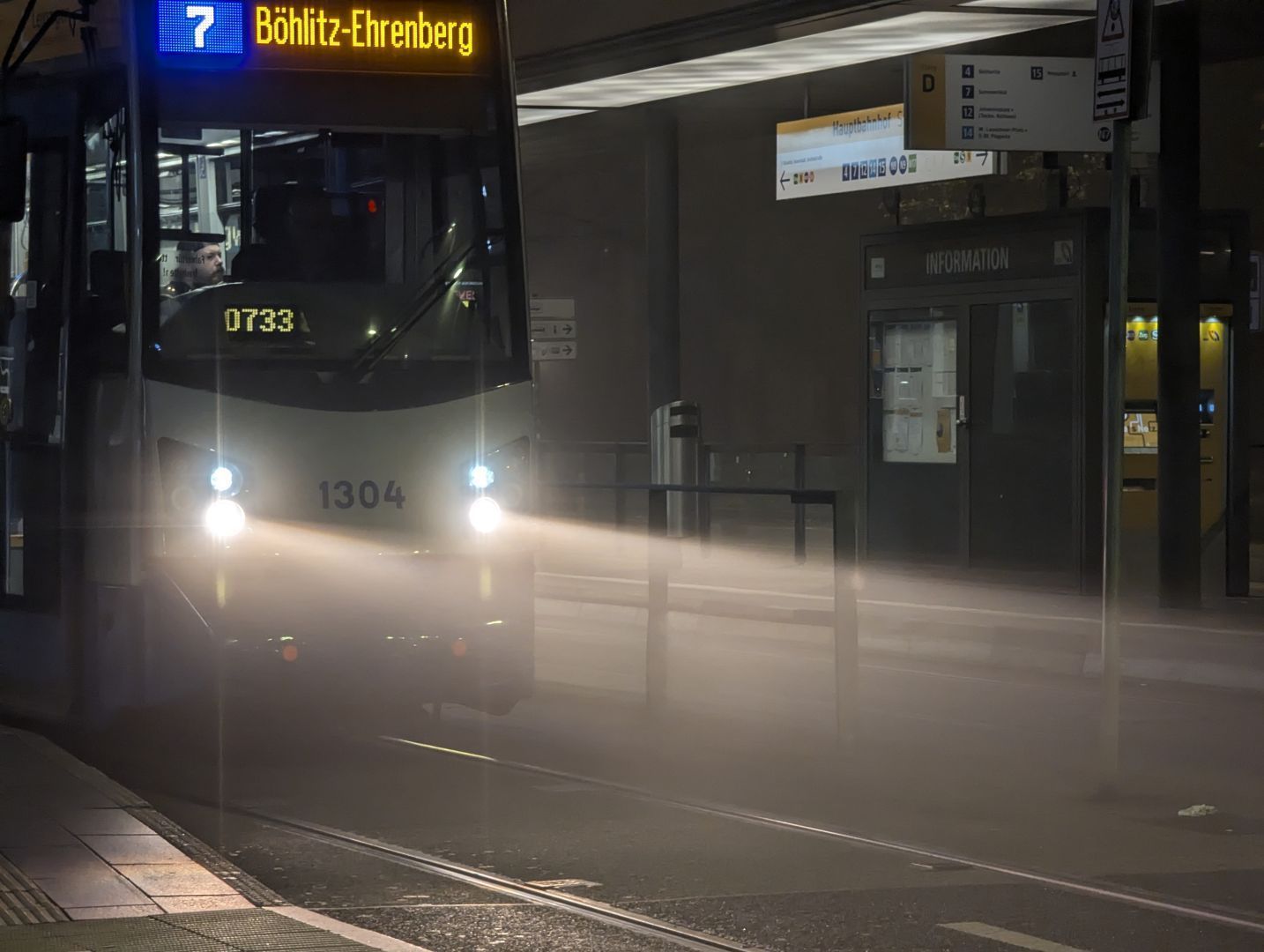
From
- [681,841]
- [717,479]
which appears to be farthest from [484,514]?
[717,479]

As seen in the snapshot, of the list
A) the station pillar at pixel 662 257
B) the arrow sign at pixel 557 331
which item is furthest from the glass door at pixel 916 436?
the arrow sign at pixel 557 331

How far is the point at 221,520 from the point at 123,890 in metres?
2.78

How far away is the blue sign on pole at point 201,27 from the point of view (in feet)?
28.5

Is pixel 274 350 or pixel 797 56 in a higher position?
pixel 797 56

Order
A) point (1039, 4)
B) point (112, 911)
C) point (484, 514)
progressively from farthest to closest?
point (1039, 4) < point (484, 514) < point (112, 911)

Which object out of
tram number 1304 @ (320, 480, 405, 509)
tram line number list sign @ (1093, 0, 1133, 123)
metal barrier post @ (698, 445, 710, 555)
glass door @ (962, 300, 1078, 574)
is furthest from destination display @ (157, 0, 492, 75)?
metal barrier post @ (698, 445, 710, 555)

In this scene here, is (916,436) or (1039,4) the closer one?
(1039,4)

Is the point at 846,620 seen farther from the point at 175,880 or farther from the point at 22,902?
the point at 22,902

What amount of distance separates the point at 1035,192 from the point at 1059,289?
1432cm

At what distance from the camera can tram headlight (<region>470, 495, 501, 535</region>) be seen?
29.4ft

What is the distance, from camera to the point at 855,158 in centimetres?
1702

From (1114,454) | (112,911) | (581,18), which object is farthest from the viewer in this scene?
(581,18)

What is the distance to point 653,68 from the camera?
16.3 meters

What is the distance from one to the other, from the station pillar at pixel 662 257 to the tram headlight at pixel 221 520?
1125cm
